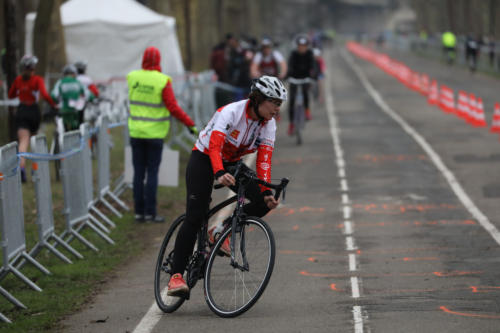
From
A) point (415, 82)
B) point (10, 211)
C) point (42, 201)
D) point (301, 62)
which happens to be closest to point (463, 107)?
point (301, 62)

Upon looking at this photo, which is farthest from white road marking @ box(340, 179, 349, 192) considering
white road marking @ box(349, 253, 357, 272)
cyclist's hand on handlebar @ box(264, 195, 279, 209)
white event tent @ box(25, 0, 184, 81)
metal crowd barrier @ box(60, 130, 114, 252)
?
white event tent @ box(25, 0, 184, 81)

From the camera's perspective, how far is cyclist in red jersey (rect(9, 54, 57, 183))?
16.5 meters

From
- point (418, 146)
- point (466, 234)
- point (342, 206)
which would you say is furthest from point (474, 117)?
point (466, 234)

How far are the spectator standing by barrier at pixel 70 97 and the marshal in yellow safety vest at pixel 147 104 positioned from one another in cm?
526

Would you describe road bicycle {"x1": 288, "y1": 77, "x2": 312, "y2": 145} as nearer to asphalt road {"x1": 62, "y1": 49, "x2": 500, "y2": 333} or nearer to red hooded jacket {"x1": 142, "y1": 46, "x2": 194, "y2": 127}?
asphalt road {"x1": 62, "y1": 49, "x2": 500, "y2": 333}

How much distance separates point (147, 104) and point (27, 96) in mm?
4420

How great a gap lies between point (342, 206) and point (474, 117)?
546 inches

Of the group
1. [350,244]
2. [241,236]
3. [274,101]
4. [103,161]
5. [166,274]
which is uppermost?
[274,101]

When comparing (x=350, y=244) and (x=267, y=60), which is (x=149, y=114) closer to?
(x=350, y=244)

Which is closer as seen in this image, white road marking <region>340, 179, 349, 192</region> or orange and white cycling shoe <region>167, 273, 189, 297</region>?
orange and white cycling shoe <region>167, 273, 189, 297</region>

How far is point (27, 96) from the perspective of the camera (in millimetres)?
16672

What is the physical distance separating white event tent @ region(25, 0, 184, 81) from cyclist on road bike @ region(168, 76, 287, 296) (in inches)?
907

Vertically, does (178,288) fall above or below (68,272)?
above

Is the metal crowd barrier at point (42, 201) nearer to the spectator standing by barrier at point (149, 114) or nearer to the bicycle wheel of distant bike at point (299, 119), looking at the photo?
the spectator standing by barrier at point (149, 114)
